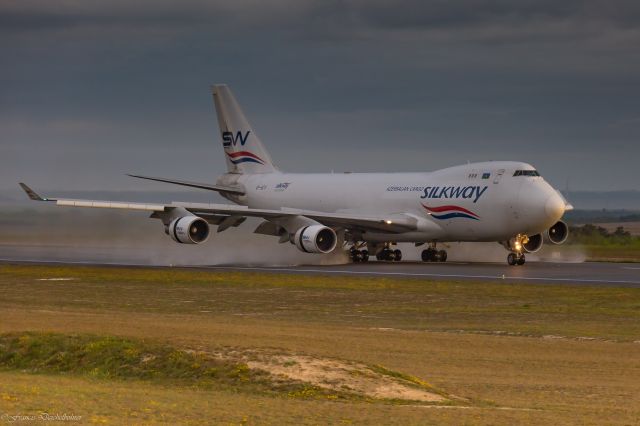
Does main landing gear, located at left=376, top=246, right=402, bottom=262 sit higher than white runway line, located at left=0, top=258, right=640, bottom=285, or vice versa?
main landing gear, located at left=376, top=246, right=402, bottom=262

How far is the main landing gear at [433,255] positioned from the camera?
66.7 meters

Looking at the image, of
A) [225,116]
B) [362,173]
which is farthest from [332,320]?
[225,116]

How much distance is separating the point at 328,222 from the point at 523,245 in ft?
33.4

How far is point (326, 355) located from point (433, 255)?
143 ft

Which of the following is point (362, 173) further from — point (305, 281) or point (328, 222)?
point (305, 281)

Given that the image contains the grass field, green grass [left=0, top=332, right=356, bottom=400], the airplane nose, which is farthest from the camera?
the airplane nose

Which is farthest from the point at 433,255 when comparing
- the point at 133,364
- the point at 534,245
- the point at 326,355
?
the point at 133,364

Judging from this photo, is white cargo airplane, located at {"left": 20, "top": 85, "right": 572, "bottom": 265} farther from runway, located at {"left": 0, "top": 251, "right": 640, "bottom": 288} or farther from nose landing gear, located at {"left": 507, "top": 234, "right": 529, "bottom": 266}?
runway, located at {"left": 0, "top": 251, "right": 640, "bottom": 288}

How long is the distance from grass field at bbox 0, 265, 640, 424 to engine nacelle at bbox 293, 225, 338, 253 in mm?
16454

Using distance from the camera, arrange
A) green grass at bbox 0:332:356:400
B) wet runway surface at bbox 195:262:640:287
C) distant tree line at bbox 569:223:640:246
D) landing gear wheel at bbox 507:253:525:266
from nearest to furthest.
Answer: green grass at bbox 0:332:356:400 → wet runway surface at bbox 195:262:640:287 → landing gear wheel at bbox 507:253:525:266 → distant tree line at bbox 569:223:640:246

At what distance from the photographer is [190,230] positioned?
6166 centimetres

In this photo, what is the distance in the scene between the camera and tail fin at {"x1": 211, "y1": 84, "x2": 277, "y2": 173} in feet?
262

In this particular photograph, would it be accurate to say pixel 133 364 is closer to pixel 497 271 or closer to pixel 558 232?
pixel 497 271

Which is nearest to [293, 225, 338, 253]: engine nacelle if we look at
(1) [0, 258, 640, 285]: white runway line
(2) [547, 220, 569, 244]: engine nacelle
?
(1) [0, 258, 640, 285]: white runway line
